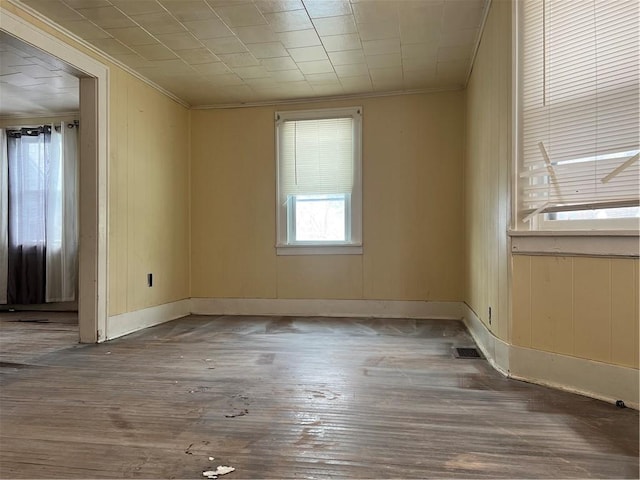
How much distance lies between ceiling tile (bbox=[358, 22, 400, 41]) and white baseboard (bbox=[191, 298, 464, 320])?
2619 millimetres

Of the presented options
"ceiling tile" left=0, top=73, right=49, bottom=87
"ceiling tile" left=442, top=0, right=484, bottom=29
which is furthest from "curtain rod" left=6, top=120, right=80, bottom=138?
"ceiling tile" left=442, top=0, right=484, bottom=29

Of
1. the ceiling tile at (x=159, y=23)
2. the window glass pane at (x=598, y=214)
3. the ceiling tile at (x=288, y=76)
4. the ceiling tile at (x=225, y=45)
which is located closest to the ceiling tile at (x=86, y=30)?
the ceiling tile at (x=159, y=23)

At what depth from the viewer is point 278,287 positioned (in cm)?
480

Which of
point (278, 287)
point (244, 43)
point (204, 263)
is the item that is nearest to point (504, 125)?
point (244, 43)

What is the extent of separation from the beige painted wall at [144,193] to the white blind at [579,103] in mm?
3287

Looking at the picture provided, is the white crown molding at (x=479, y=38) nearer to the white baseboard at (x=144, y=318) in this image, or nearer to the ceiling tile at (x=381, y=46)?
the ceiling tile at (x=381, y=46)

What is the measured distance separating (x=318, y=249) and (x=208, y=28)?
2.46 meters

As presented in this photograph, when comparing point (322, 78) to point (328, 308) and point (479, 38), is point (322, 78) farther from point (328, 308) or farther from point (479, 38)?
point (328, 308)

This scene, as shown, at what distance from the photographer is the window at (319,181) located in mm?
4613

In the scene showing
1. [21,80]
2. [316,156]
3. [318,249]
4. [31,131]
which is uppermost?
[21,80]

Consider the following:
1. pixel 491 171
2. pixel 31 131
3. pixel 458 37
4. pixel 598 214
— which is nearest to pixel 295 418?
pixel 598 214

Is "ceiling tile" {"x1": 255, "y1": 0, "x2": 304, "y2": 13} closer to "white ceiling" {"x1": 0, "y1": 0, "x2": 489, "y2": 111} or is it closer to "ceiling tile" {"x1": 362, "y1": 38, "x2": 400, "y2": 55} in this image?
"white ceiling" {"x1": 0, "y1": 0, "x2": 489, "y2": 111}

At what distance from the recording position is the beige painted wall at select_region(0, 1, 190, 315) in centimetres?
371

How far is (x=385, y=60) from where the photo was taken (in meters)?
3.71
